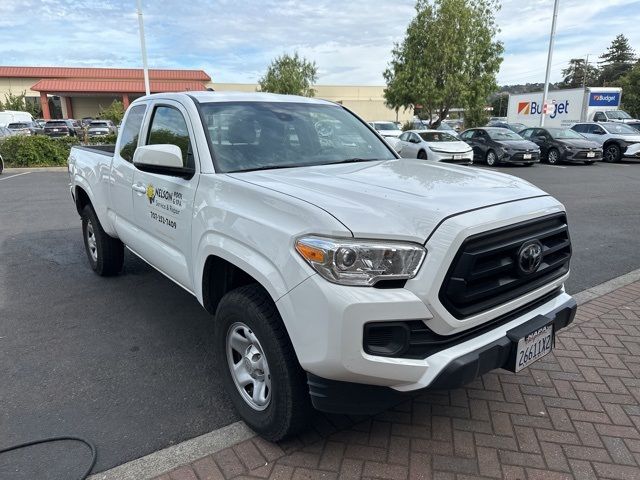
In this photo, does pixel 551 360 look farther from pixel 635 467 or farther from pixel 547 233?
pixel 547 233

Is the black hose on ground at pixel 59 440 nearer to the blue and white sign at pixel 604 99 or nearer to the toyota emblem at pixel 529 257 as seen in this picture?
the toyota emblem at pixel 529 257

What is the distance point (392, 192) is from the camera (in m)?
2.49

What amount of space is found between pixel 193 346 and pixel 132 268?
2.29 meters

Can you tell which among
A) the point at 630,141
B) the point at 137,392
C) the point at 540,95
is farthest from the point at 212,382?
the point at 540,95

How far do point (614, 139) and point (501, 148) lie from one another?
532 cm

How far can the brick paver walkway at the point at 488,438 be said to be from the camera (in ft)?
7.97

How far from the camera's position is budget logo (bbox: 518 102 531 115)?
31844mm

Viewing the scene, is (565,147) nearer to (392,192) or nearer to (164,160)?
(392,192)

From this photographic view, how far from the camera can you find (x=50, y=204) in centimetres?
1008

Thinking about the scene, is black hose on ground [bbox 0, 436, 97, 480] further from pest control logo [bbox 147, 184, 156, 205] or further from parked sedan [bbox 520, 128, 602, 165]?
parked sedan [bbox 520, 128, 602, 165]

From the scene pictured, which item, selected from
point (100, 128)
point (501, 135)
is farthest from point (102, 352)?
point (100, 128)

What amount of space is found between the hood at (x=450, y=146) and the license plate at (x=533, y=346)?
14309 mm

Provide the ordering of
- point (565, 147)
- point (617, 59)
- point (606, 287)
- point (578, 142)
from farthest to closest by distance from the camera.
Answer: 1. point (617, 59)
2. point (578, 142)
3. point (565, 147)
4. point (606, 287)

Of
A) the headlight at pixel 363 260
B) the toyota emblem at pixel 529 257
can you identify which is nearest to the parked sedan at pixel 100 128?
the headlight at pixel 363 260
